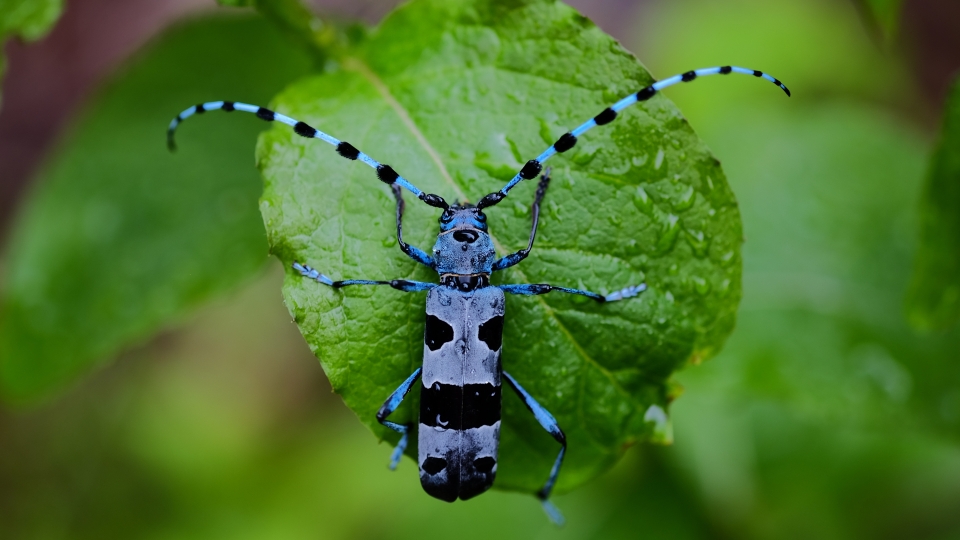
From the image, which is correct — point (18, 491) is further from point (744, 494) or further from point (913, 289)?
point (913, 289)

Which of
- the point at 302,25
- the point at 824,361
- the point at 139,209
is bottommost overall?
the point at 824,361

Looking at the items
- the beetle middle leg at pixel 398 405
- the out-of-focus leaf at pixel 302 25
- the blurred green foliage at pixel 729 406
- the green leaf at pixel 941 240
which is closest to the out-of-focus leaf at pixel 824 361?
the blurred green foliage at pixel 729 406

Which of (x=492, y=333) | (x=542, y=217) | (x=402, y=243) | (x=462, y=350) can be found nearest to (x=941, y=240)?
(x=542, y=217)

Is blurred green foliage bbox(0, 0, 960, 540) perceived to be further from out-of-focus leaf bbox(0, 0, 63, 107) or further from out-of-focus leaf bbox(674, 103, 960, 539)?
out-of-focus leaf bbox(0, 0, 63, 107)

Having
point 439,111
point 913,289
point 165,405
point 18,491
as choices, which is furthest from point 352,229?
point 18,491

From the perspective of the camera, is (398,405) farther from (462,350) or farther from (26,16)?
(26,16)

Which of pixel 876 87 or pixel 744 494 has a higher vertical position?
pixel 876 87

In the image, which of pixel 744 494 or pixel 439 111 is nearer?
pixel 439 111
